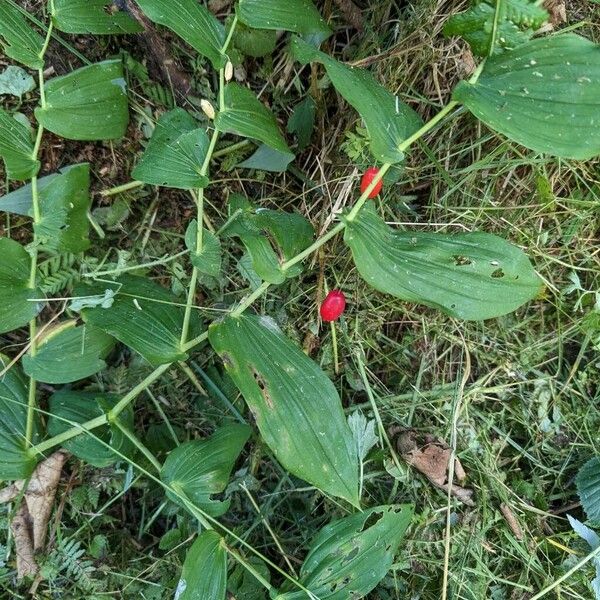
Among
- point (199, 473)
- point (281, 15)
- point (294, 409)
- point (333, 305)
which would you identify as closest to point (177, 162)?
point (281, 15)

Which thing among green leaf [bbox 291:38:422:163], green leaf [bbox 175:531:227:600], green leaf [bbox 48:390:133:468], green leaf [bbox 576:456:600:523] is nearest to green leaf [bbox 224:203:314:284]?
green leaf [bbox 291:38:422:163]

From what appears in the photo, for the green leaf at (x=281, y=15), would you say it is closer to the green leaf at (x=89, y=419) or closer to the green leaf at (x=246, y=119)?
the green leaf at (x=246, y=119)

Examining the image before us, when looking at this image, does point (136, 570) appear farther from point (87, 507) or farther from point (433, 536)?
point (433, 536)

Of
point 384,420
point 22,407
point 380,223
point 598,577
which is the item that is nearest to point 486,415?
point 384,420

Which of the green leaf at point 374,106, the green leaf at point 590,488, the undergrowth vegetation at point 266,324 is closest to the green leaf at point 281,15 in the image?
the undergrowth vegetation at point 266,324

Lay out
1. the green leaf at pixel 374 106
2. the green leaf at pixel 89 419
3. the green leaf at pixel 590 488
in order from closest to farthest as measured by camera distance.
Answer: the green leaf at pixel 374 106 < the green leaf at pixel 89 419 < the green leaf at pixel 590 488

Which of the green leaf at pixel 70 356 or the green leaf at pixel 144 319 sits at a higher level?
the green leaf at pixel 144 319

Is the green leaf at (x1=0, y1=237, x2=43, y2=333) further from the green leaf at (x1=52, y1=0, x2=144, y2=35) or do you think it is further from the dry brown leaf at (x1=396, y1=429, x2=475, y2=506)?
the dry brown leaf at (x1=396, y1=429, x2=475, y2=506)

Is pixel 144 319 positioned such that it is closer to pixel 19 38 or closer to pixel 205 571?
pixel 205 571
